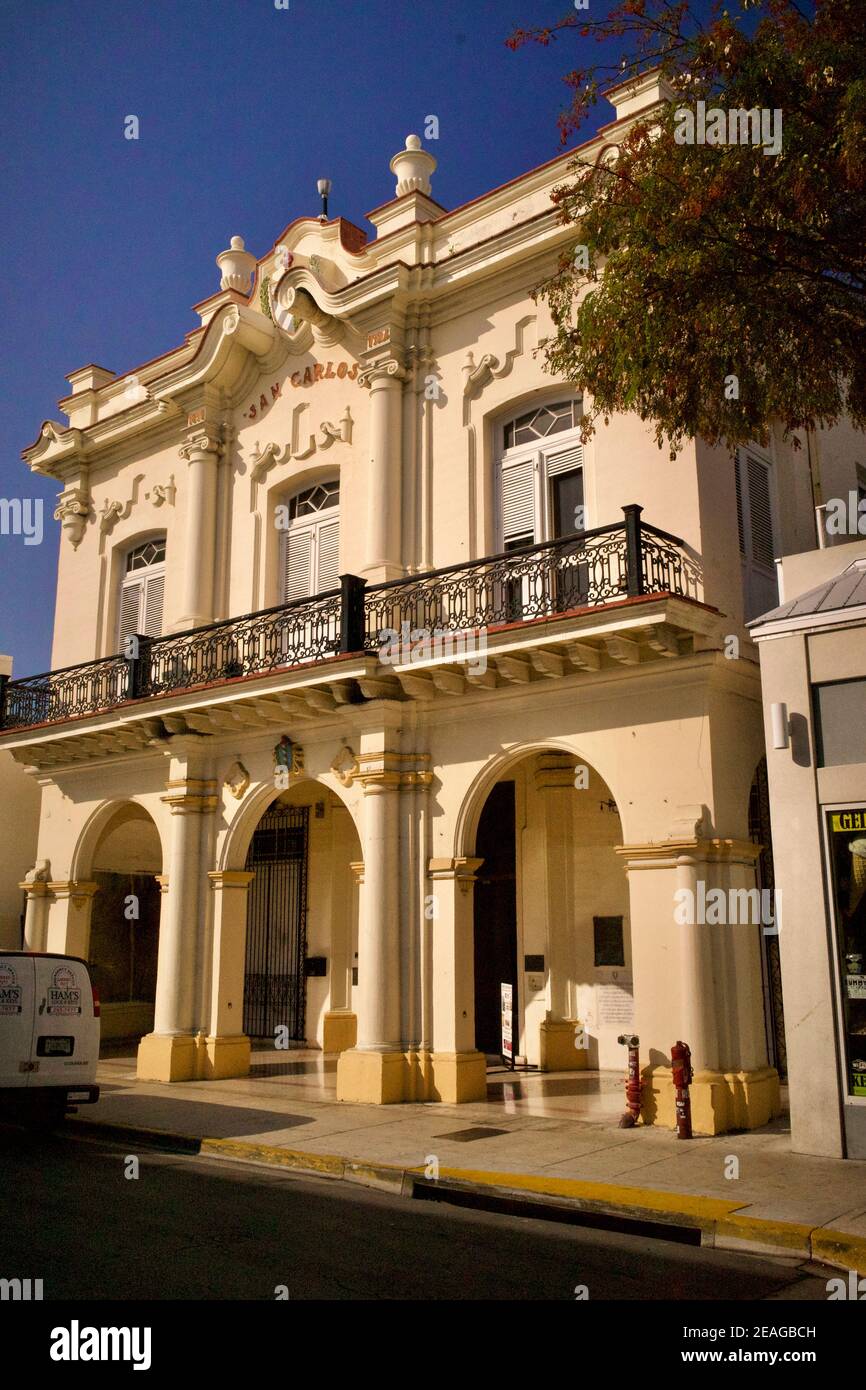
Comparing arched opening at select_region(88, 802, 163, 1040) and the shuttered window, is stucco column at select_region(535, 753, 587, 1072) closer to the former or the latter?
the shuttered window

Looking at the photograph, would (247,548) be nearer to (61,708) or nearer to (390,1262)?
(61,708)

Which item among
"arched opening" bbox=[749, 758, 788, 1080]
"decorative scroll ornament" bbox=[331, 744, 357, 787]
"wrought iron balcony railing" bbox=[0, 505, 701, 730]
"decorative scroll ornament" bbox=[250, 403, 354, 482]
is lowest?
"arched opening" bbox=[749, 758, 788, 1080]

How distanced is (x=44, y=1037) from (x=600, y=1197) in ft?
18.9

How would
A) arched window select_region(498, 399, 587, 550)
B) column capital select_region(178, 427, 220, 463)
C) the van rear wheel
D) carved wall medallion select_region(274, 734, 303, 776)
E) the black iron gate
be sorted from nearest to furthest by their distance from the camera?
the van rear wheel, arched window select_region(498, 399, 587, 550), carved wall medallion select_region(274, 734, 303, 776), column capital select_region(178, 427, 220, 463), the black iron gate

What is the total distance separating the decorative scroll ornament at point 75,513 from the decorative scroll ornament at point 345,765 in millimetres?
8270

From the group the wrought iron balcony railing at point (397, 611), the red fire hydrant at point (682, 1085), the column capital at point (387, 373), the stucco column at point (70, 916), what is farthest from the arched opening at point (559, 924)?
the stucco column at point (70, 916)

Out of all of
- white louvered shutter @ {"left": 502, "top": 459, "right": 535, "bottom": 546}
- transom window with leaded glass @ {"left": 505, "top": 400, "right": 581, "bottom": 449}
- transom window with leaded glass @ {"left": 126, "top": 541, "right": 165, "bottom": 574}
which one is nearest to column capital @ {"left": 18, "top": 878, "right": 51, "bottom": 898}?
transom window with leaded glass @ {"left": 126, "top": 541, "right": 165, "bottom": 574}

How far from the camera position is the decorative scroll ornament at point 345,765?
14883 millimetres

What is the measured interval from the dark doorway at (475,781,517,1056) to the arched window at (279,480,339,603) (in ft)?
13.5

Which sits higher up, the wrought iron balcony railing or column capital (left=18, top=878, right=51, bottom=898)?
the wrought iron balcony railing

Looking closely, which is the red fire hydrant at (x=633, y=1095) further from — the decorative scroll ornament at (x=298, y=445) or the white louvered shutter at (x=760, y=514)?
the decorative scroll ornament at (x=298, y=445)

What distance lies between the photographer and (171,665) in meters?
17.2

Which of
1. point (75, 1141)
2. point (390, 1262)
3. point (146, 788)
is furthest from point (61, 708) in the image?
point (390, 1262)

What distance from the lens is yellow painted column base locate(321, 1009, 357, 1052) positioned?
1831cm
